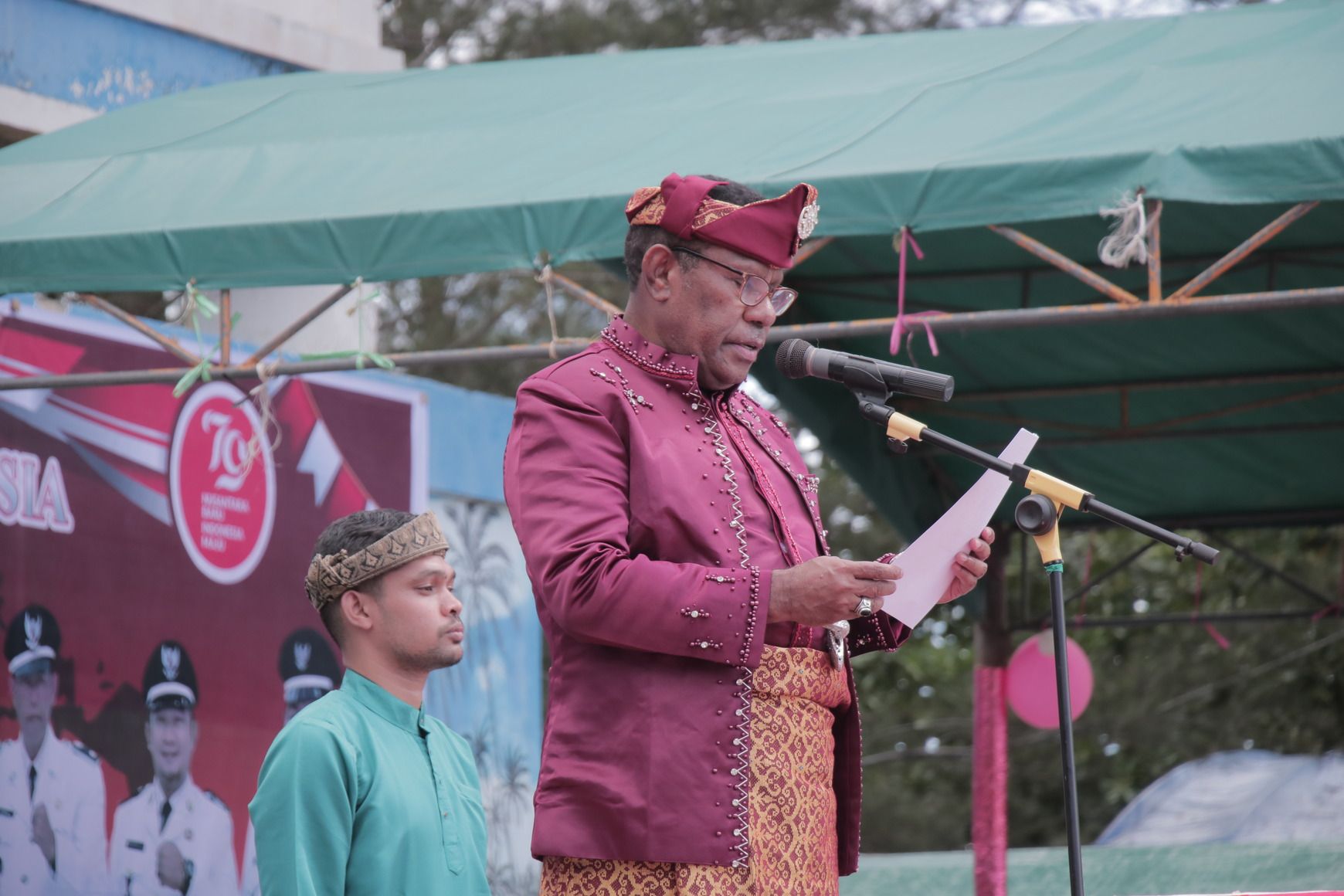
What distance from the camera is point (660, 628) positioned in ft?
7.64

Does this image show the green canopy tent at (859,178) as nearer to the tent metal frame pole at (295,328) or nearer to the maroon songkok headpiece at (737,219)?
the tent metal frame pole at (295,328)

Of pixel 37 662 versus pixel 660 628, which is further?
pixel 37 662

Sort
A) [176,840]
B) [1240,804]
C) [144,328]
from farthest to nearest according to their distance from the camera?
[1240,804], [176,840], [144,328]

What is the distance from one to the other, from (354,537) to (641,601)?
1.10 meters

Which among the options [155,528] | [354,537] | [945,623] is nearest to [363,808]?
[354,537]

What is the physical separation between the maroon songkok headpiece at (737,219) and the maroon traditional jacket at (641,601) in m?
0.20

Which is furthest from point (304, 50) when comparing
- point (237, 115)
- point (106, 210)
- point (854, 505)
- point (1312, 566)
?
point (1312, 566)

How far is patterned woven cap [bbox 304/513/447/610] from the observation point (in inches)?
125

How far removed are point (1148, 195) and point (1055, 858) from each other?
176 inches

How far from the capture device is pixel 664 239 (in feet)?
8.73

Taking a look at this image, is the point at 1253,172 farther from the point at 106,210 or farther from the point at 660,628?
the point at 106,210

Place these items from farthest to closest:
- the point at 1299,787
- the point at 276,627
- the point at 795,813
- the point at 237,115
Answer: the point at 1299,787, the point at 276,627, the point at 237,115, the point at 795,813

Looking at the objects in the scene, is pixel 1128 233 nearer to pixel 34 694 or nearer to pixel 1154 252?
pixel 1154 252

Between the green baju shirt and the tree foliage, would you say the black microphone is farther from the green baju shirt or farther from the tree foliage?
the tree foliage
